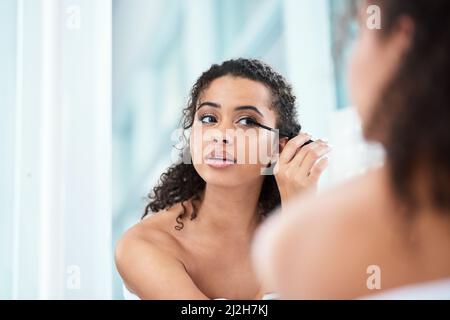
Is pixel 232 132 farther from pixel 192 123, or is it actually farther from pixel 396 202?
pixel 396 202

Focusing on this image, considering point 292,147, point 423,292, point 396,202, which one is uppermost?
point 292,147

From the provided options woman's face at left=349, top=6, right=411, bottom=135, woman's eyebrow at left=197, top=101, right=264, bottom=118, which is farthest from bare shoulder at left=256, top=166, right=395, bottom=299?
woman's eyebrow at left=197, top=101, right=264, bottom=118

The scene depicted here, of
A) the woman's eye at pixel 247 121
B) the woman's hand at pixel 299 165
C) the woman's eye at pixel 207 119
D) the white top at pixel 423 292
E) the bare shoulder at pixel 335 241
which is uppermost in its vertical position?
the woman's eye at pixel 207 119

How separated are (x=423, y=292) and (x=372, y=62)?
35cm

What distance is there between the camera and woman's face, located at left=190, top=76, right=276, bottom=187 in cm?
98

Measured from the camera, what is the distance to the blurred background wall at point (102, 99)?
1.03 metres

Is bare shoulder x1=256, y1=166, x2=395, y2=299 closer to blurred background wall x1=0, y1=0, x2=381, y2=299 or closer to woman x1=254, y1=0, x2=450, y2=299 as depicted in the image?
woman x1=254, y1=0, x2=450, y2=299

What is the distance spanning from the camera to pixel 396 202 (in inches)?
31.3

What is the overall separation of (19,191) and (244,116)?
1.50 ft

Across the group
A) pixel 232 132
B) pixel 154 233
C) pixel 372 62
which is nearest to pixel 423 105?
pixel 372 62

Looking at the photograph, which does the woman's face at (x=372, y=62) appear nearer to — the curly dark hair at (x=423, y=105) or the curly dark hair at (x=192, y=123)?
the curly dark hair at (x=423, y=105)

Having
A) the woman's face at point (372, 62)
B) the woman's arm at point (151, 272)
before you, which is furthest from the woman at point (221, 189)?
the woman's face at point (372, 62)

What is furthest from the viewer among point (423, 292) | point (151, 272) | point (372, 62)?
point (151, 272)

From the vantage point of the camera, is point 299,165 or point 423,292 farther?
point 299,165
